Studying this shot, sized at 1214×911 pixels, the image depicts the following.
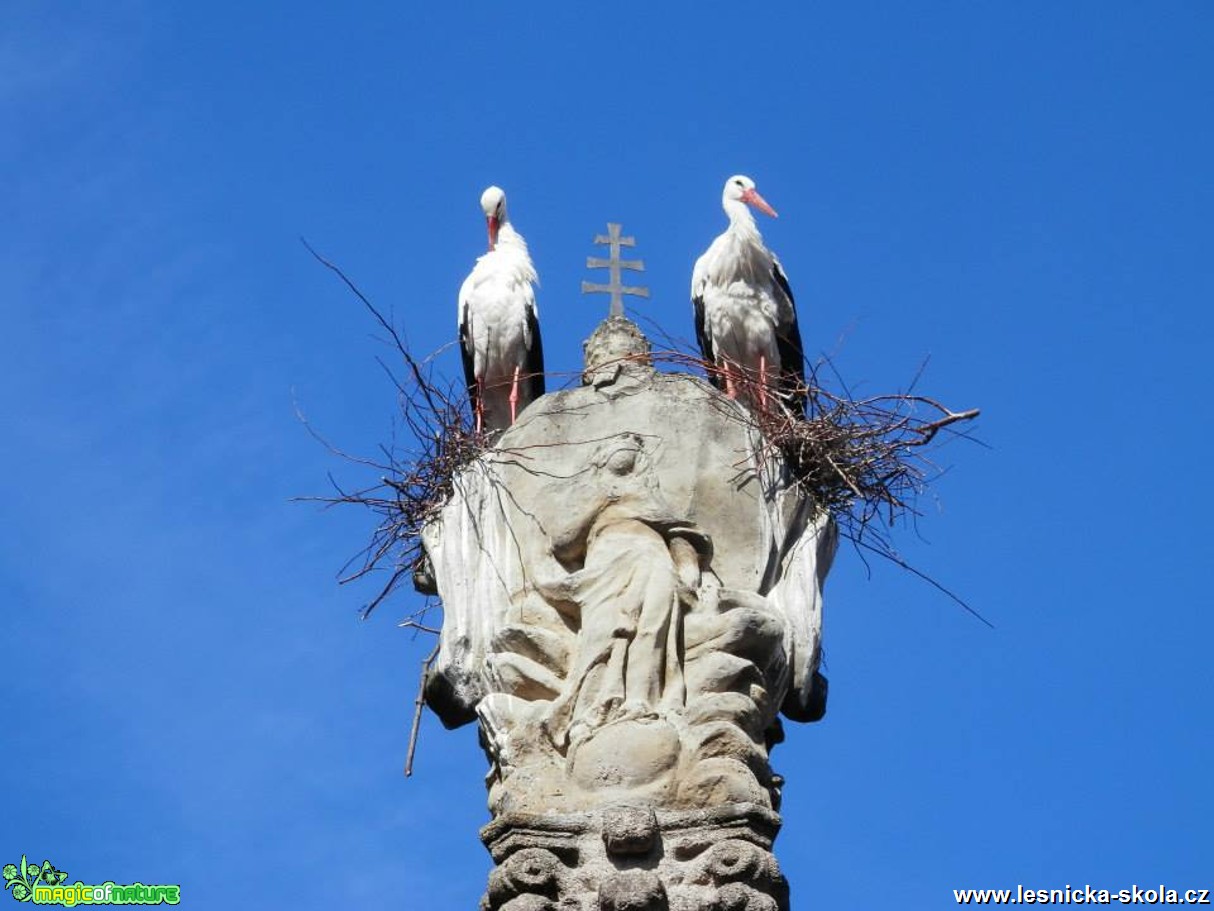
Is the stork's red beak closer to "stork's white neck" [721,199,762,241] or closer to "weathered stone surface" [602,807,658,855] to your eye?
"stork's white neck" [721,199,762,241]

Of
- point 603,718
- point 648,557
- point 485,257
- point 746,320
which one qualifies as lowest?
point 603,718

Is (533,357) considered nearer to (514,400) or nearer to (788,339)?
(514,400)

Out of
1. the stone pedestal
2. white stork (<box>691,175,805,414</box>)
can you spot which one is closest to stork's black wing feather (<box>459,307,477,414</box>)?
white stork (<box>691,175,805,414</box>)

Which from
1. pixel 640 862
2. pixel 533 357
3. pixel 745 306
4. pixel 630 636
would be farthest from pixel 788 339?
pixel 640 862

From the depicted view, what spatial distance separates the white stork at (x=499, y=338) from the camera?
40.8 feet

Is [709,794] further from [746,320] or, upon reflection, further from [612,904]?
[746,320]

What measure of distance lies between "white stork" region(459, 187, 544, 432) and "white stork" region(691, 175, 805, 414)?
843 millimetres

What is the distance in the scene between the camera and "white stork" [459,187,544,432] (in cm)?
1242

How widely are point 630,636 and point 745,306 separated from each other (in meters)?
3.59

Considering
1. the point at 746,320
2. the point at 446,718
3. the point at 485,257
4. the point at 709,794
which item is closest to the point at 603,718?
the point at 709,794

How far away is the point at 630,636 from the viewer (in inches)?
350

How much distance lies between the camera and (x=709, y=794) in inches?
328

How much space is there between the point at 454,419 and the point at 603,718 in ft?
6.91

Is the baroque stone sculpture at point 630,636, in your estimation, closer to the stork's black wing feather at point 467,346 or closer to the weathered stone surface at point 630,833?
the weathered stone surface at point 630,833
